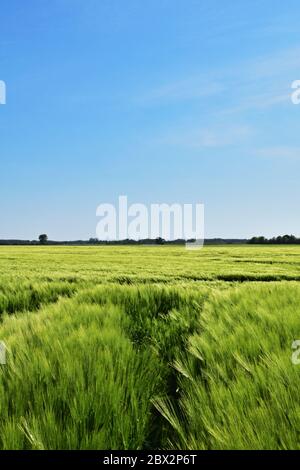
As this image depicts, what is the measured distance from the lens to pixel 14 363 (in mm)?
2166

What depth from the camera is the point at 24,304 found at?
591cm

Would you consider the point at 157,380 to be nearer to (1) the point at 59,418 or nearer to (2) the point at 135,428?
(2) the point at 135,428

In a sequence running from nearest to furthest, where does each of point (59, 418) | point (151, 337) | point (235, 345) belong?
1. point (59, 418)
2. point (235, 345)
3. point (151, 337)

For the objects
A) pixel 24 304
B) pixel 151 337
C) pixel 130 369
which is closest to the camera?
pixel 130 369

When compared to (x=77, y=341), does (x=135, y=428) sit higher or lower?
lower

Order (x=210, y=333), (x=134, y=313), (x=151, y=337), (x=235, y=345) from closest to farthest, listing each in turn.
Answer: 1. (x=235, y=345)
2. (x=210, y=333)
3. (x=151, y=337)
4. (x=134, y=313)

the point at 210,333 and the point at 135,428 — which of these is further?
the point at 210,333
